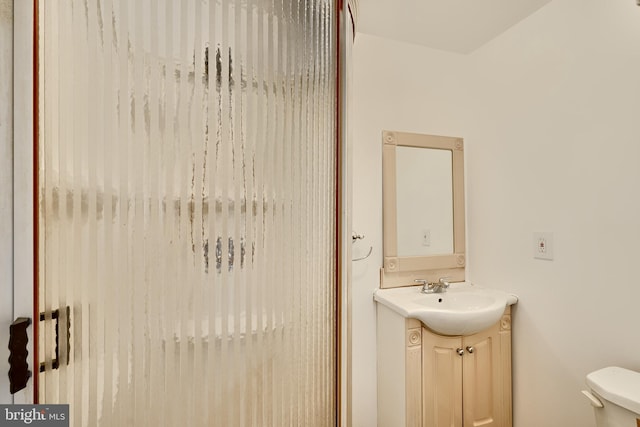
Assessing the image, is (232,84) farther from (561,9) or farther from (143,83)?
(561,9)

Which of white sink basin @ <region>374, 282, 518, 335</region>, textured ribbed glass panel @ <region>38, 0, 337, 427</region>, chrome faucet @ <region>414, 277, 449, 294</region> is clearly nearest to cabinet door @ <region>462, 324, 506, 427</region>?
white sink basin @ <region>374, 282, 518, 335</region>

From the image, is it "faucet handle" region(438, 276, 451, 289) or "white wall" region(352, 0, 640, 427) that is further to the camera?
"faucet handle" region(438, 276, 451, 289)

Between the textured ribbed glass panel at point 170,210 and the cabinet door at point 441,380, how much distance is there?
0.98m

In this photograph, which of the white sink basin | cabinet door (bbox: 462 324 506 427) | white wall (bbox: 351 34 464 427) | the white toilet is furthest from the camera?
white wall (bbox: 351 34 464 427)

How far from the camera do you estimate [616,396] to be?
985mm

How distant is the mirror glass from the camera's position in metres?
1.83

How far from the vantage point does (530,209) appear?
157cm

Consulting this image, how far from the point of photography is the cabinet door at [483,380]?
1479 mm

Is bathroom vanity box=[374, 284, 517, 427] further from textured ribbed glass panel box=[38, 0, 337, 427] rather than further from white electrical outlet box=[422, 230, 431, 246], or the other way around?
textured ribbed glass panel box=[38, 0, 337, 427]

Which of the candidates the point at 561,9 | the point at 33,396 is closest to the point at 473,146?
the point at 561,9

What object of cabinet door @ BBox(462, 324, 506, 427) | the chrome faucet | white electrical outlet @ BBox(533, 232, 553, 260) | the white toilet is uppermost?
white electrical outlet @ BBox(533, 232, 553, 260)

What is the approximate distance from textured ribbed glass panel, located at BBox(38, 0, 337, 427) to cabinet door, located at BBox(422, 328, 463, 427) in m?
0.98

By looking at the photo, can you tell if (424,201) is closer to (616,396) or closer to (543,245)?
(543,245)

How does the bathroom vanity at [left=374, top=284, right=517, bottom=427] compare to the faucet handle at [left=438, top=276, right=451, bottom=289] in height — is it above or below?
below
